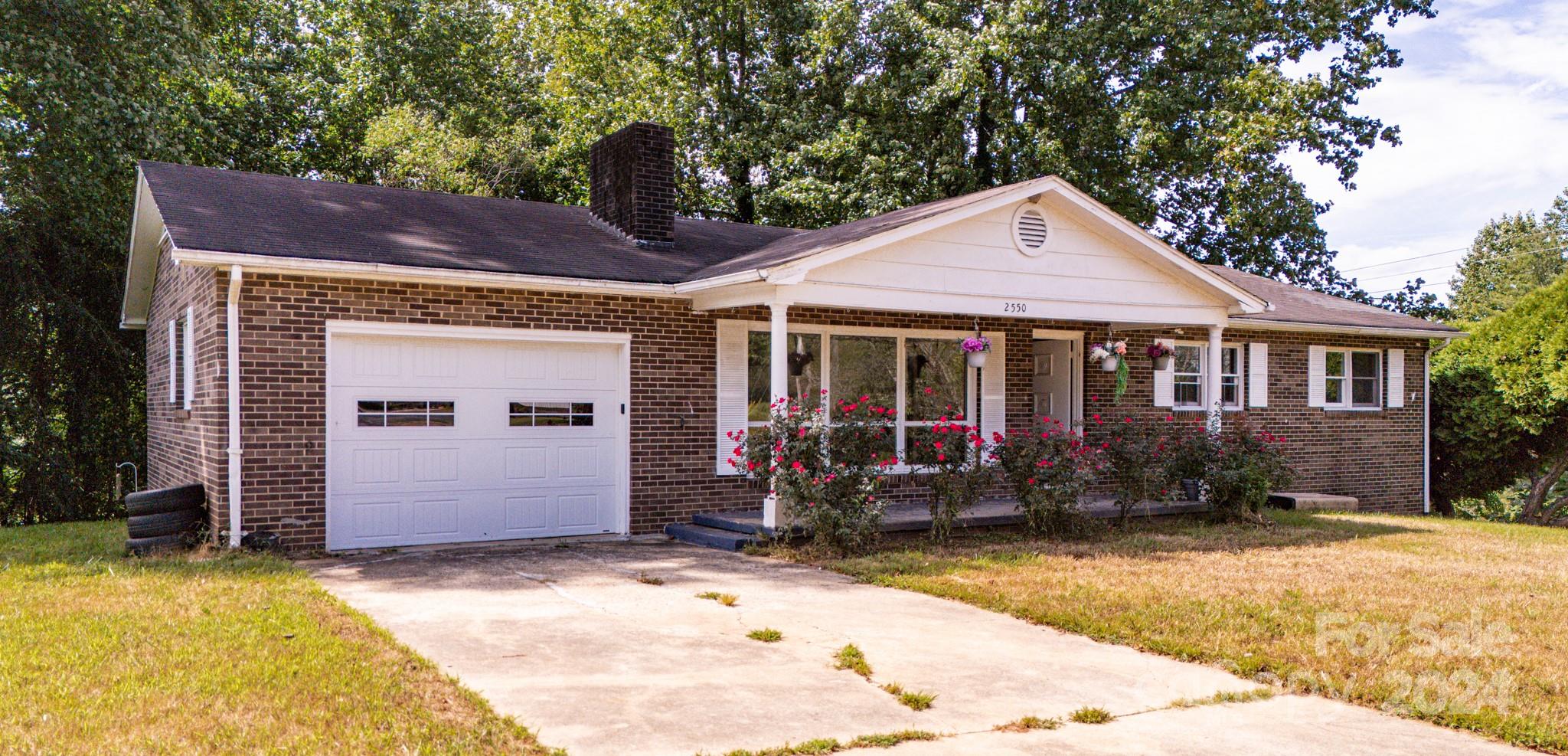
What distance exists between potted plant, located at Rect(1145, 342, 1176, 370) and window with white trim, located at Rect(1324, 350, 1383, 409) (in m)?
3.93

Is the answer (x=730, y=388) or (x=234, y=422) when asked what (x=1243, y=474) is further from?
(x=234, y=422)

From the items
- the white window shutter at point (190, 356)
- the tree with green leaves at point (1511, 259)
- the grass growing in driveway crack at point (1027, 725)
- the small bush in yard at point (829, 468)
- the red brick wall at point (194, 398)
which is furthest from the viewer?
the tree with green leaves at point (1511, 259)

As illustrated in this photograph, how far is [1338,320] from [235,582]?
1500 cm

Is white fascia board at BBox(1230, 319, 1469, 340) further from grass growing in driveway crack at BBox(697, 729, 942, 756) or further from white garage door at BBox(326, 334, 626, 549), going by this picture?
grass growing in driveway crack at BBox(697, 729, 942, 756)

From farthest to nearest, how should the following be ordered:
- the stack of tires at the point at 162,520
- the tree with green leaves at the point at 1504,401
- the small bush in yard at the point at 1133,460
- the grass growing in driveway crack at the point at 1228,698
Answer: the tree with green leaves at the point at 1504,401
the small bush in yard at the point at 1133,460
the stack of tires at the point at 162,520
the grass growing in driveway crack at the point at 1228,698

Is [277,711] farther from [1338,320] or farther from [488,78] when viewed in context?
[488,78]

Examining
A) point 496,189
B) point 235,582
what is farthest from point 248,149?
point 235,582

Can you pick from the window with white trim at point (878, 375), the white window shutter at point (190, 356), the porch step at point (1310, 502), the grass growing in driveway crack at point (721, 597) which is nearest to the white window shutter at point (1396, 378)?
the porch step at point (1310, 502)

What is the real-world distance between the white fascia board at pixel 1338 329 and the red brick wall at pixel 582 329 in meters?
0.22

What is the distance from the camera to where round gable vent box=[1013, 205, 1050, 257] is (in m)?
11.9

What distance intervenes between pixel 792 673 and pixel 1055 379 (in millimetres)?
10052

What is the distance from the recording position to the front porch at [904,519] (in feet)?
35.0

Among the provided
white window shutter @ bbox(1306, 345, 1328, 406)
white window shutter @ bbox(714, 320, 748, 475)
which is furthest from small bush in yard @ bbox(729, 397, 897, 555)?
white window shutter @ bbox(1306, 345, 1328, 406)

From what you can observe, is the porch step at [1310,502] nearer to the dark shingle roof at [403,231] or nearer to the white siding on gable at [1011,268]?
the white siding on gable at [1011,268]
